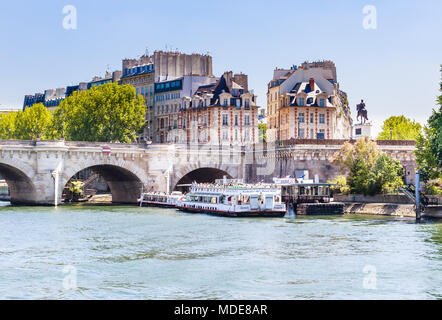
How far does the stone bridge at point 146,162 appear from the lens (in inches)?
2832

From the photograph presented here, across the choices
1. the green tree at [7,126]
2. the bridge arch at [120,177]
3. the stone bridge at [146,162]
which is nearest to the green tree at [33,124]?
the green tree at [7,126]

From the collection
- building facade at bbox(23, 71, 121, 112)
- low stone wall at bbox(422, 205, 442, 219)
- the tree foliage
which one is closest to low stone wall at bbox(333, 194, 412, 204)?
the tree foliage

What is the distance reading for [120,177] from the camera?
83750 millimetres

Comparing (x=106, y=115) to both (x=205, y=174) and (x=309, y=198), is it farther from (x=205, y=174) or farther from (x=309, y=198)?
(x=309, y=198)

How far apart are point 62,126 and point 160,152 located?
99.9ft

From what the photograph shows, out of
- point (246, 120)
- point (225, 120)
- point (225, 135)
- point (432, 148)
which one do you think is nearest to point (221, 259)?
point (432, 148)

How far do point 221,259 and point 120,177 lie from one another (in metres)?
49.7

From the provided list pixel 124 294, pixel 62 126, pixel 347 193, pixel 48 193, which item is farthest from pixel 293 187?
pixel 62 126

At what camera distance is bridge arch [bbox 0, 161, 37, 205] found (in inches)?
2810

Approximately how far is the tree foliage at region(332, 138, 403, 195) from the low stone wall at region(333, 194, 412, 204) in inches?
20.4

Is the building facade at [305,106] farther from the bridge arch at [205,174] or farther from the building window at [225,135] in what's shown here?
the bridge arch at [205,174]

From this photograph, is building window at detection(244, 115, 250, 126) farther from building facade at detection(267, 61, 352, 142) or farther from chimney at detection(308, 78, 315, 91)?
chimney at detection(308, 78, 315, 91)

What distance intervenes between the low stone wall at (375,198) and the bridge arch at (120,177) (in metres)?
20.7

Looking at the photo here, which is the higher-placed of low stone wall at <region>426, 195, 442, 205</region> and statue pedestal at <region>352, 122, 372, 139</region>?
statue pedestal at <region>352, 122, 372, 139</region>
